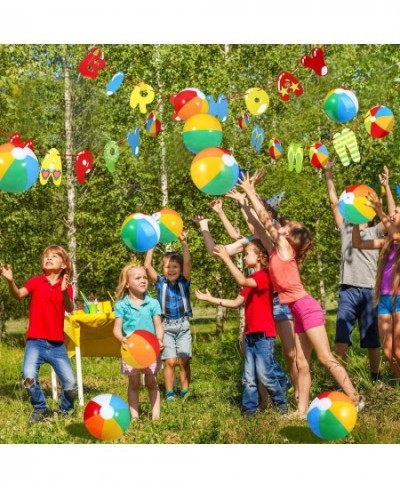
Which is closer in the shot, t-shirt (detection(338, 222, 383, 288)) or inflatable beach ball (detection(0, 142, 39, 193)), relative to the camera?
inflatable beach ball (detection(0, 142, 39, 193))

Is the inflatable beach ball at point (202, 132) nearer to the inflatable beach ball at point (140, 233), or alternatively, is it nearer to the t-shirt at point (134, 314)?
the inflatable beach ball at point (140, 233)

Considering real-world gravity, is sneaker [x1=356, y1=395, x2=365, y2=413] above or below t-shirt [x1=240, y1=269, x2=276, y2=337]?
below

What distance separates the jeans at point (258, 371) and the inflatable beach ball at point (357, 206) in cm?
107

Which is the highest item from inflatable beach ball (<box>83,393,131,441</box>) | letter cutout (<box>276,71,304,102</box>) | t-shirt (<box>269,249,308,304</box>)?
letter cutout (<box>276,71,304,102</box>)

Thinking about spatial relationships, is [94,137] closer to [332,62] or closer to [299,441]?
[332,62]

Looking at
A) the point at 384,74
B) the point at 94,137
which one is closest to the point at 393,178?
the point at 384,74

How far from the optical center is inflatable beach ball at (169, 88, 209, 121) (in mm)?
6078

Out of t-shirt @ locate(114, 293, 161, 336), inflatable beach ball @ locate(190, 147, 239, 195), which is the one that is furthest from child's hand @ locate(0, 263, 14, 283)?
inflatable beach ball @ locate(190, 147, 239, 195)

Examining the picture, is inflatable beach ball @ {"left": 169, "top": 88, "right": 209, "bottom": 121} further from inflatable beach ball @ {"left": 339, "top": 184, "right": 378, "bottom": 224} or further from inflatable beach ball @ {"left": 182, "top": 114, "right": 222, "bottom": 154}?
inflatable beach ball @ {"left": 339, "top": 184, "right": 378, "bottom": 224}

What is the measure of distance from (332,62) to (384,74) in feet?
13.1

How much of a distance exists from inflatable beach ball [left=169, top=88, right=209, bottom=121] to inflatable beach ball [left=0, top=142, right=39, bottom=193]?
4.25ft

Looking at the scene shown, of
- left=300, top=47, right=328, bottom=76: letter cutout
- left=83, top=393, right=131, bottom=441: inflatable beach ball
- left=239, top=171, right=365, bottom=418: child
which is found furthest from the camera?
left=300, top=47, right=328, bottom=76: letter cutout

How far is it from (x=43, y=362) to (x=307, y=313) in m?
1.99

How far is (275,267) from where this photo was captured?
5109 mm
